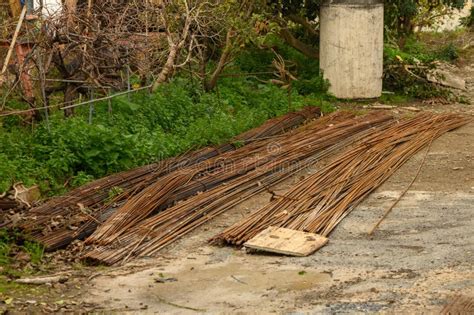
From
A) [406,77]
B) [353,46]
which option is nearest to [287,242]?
[353,46]

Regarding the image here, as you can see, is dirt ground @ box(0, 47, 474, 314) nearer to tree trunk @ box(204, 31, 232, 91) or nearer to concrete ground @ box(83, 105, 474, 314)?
concrete ground @ box(83, 105, 474, 314)

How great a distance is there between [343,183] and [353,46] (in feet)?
18.3

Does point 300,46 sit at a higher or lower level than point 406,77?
higher

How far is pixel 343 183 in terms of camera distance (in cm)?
972

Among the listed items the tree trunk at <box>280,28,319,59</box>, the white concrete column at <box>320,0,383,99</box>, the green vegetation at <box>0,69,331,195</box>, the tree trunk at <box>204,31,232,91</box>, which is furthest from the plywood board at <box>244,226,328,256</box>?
the tree trunk at <box>280,28,319,59</box>

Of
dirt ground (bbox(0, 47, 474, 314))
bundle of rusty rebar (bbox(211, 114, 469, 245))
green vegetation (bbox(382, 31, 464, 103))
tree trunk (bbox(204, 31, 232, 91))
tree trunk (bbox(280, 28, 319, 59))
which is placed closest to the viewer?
dirt ground (bbox(0, 47, 474, 314))

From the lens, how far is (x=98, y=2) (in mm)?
11805

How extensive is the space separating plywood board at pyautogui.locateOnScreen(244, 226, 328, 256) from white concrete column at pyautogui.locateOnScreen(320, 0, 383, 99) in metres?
7.02

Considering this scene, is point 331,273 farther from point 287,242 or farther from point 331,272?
point 287,242

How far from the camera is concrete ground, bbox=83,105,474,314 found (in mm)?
6562

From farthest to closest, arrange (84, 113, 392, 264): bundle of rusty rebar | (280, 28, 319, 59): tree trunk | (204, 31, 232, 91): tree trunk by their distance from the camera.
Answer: (280, 28, 319, 59): tree trunk, (204, 31, 232, 91): tree trunk, (84, 113, 392, 264): bundle of rusty rebar

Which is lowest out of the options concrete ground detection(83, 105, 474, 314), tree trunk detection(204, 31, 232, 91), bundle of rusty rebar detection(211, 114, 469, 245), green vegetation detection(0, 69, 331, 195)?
concrete ground detection(83, 105, 474, 314)

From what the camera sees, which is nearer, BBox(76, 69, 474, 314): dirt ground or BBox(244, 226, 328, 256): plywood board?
BBox(76, 69, 474, 314): dirt ground

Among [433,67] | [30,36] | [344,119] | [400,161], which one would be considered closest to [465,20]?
[433,67]
